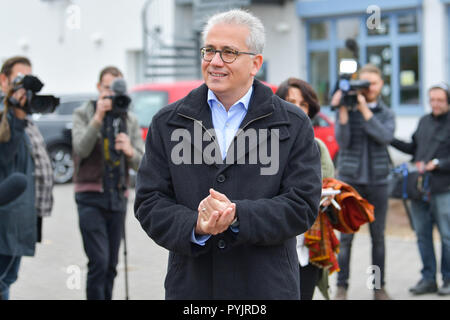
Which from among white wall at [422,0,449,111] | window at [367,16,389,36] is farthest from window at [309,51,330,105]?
white wall at [422,0,449,111]

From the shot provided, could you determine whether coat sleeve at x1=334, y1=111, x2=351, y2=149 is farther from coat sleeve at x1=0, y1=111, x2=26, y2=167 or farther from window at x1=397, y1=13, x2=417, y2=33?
window at x1=397, y1=13, x2=417, y2=33

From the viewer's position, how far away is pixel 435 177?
6594 millimetres

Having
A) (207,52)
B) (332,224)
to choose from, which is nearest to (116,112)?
(332,224)

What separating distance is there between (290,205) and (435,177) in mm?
4187

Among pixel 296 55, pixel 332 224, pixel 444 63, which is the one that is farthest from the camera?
pixel 296 55

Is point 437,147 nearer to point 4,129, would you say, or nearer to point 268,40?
point 4,129

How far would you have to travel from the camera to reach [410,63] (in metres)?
17.9

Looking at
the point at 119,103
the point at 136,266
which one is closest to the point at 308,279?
the point at 119,103

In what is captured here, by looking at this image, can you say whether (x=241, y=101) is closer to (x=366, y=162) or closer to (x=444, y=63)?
(x=366, y=162)

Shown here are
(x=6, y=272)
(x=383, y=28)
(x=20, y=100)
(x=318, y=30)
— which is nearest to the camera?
(x=20, y=100)

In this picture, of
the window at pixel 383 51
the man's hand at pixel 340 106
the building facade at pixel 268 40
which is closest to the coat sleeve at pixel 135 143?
the man's hand at pixel 340 106

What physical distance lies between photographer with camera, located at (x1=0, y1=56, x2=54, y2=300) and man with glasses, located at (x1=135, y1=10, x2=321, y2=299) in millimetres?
2158

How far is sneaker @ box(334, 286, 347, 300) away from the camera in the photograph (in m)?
6.33
